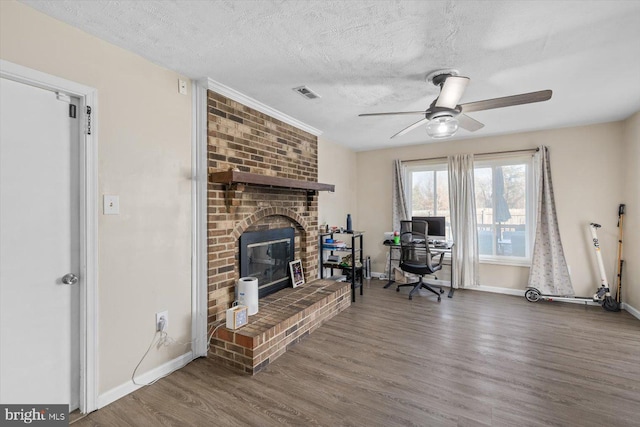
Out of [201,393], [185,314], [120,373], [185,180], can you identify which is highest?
[185,180]

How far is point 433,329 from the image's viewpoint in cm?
310

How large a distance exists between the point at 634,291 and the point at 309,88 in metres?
4.56

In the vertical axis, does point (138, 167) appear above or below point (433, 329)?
above

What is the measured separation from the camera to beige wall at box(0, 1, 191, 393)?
5.58 feet

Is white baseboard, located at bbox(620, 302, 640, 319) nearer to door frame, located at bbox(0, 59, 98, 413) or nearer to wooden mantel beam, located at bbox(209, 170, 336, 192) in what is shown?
wooden mantel beam, located at bbox(209, 170, 336, 192)

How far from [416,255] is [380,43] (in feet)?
10.2

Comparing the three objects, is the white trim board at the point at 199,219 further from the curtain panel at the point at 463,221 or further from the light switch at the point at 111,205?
the curtain panel at the point at 463,221

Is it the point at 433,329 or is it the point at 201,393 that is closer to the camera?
the point at 201,393

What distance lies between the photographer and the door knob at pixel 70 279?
176cm

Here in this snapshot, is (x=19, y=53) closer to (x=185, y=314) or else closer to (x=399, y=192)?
(x=185, y=314)

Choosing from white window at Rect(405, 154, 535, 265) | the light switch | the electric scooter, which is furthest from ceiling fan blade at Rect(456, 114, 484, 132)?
the light switch

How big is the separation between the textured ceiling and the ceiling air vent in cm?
7

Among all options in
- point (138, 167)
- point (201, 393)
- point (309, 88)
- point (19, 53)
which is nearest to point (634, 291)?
point (309, 88)

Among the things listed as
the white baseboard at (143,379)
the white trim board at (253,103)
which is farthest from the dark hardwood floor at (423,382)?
the white trim board at (253,103)
